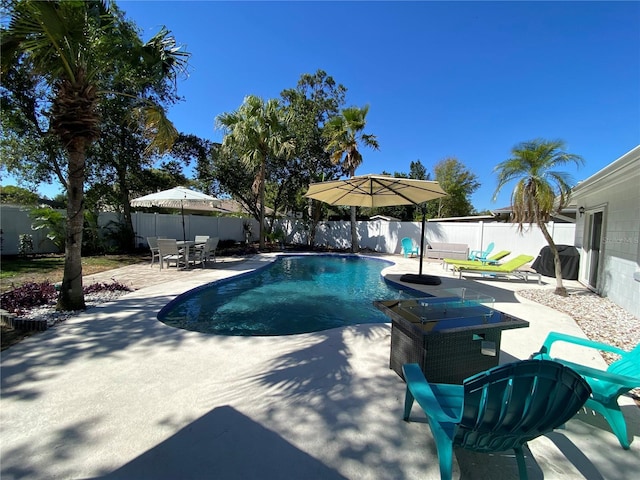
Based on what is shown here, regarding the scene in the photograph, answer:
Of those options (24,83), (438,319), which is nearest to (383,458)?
(438,319)

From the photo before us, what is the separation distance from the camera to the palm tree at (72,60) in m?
3.99

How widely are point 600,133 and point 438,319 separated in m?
13.4

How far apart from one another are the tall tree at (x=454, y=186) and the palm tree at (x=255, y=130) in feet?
81.3

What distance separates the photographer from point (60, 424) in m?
2.25

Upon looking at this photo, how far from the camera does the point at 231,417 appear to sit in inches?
93.2

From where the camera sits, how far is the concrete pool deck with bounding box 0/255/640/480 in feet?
6.20

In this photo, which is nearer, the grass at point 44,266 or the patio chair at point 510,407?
the patio chair at point 510,407

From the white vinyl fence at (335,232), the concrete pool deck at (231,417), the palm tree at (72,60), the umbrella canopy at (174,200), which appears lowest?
the concrete pool deck at (231,417)

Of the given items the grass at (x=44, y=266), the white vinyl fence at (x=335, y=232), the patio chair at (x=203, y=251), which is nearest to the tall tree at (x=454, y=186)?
the white vinyl fence at (x=335, y=232)

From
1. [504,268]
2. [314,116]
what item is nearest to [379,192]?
[504,268]

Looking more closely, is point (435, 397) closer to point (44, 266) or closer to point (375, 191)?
point (375, 191)

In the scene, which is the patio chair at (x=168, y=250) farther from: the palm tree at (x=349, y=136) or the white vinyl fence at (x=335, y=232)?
the palm tree at (x=349, y=136)

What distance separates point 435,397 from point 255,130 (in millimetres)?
14424

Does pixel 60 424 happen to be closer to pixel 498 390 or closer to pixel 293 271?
pixel 498 390
